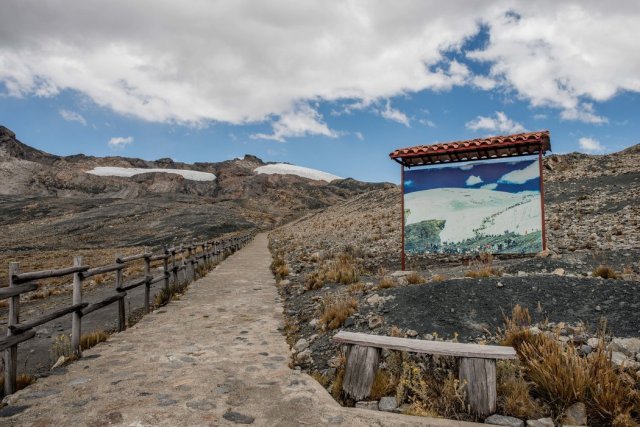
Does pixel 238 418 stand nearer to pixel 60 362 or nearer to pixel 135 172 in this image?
pixel 60 362

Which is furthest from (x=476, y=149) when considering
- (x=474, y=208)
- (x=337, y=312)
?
(x=337, y=312)

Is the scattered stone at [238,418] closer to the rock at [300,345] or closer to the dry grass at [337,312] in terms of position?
→ the rock at [300,345]

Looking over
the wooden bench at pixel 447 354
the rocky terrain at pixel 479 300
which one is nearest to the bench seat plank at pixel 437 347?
the wooden bench at pixel 447 354

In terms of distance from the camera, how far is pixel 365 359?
14.8 feet

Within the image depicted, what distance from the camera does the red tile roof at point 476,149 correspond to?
10875 millimetres

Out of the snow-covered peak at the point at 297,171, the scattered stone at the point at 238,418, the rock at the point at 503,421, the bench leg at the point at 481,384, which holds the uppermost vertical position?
the snow-covered peak at the point at 297,171

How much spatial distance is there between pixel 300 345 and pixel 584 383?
4.10m

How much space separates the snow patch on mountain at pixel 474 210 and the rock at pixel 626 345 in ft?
22.2

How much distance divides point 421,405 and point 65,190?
126 m

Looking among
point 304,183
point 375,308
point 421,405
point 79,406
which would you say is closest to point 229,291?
point 375,308

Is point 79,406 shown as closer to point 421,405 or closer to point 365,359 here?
point 365,359

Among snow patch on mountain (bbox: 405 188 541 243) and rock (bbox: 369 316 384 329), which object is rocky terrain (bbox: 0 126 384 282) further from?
rock (bbox: 369 316 384 329)

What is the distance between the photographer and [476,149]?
38.0ft

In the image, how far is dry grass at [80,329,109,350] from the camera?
21.5 ft
